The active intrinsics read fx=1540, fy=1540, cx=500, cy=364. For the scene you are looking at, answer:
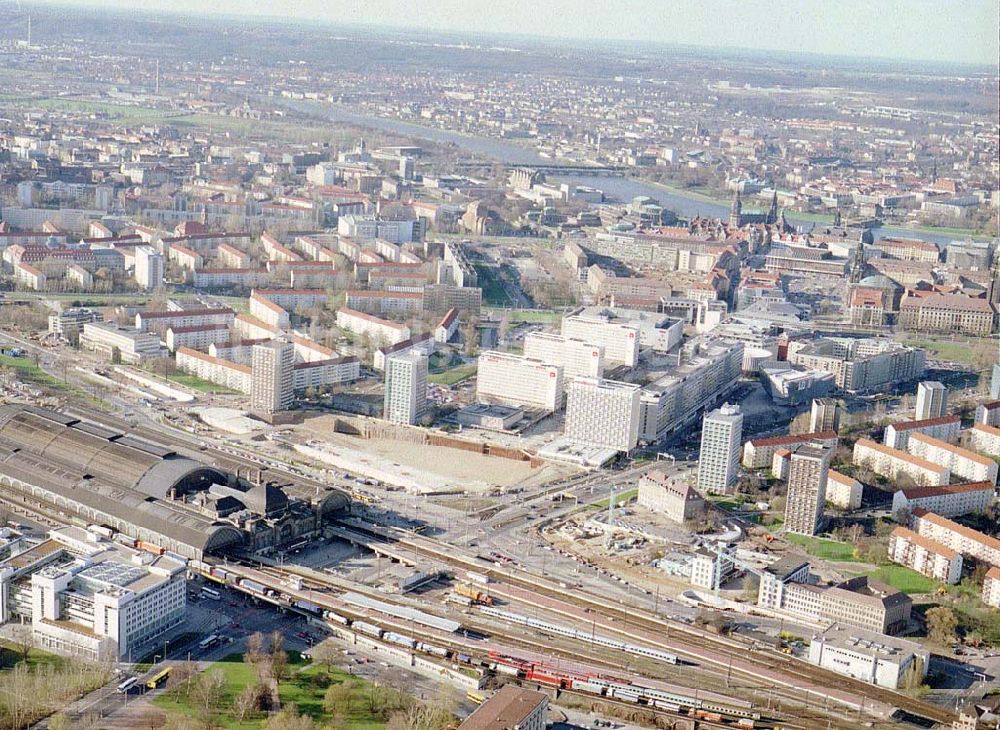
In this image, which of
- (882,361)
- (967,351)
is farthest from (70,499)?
(967,351)

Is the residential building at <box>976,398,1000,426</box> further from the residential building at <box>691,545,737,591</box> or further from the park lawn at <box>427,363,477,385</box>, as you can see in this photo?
the park lawn at <box>427,363,477,385</box>

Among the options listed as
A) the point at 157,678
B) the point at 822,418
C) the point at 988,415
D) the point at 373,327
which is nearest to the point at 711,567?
the point at 157,678

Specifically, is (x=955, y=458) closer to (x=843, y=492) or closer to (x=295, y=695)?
(x=843, y=492)

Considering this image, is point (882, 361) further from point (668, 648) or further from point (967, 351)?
point (668, 648)

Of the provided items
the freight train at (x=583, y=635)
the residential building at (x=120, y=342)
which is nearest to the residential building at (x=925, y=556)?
the freight train at (x=583, y=635)

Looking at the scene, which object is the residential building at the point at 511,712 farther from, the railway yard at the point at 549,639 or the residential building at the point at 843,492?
the residential building at the point at 843,492
